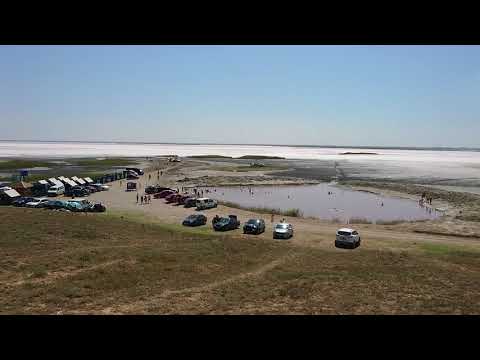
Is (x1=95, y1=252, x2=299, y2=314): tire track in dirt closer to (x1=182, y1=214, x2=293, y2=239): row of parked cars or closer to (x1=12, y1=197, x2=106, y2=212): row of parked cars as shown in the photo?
(x1=182, y1=214, x2=293, y2=239): row of parked cars

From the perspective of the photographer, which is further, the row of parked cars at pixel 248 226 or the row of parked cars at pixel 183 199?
the row of parked cars at pixel 183 199

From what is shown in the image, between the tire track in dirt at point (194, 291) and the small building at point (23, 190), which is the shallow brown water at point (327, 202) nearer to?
the small building at point (23, 190)

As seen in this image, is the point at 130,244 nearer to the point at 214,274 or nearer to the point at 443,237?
the point at 214,274

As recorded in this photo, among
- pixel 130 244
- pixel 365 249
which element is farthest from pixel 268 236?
pixel 130 244

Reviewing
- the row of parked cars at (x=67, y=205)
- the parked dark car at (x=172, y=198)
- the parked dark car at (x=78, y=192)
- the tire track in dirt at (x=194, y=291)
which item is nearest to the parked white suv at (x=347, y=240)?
the tire track in dirt at (x=194, y=291)

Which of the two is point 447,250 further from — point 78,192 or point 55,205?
point 78,192

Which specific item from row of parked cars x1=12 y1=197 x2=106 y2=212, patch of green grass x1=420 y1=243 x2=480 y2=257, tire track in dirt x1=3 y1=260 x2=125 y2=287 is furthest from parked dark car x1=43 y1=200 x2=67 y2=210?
patch of green grass x1=420 y1=243 x2=480 y2=257

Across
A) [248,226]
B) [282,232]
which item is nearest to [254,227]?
[248,226]
